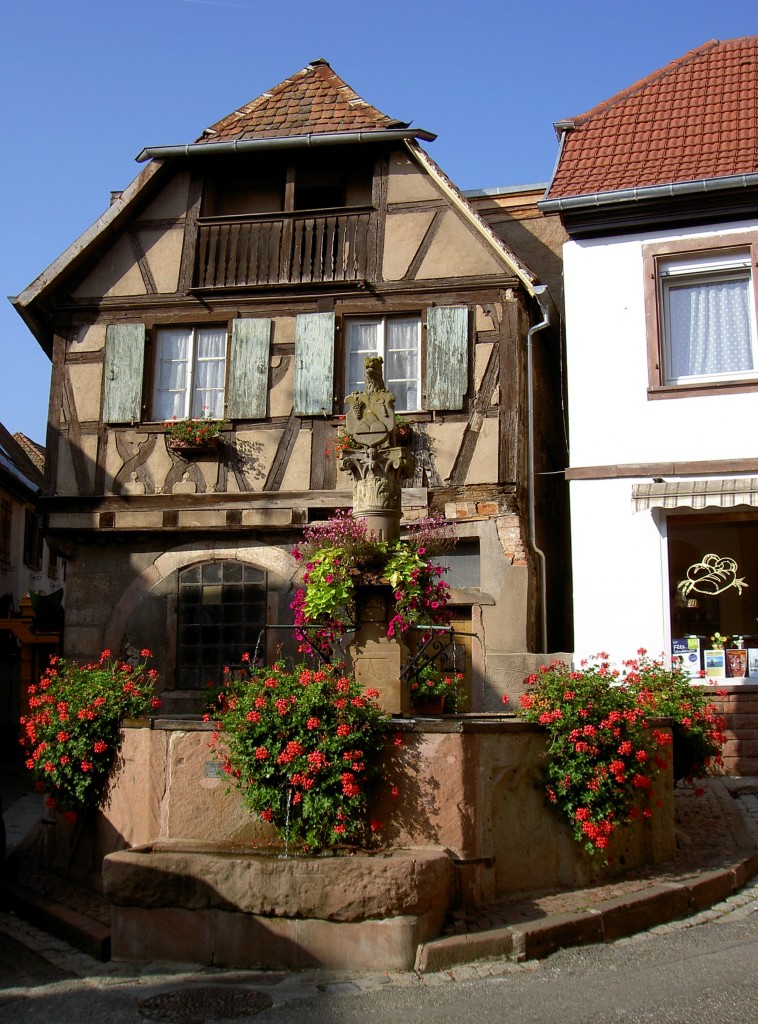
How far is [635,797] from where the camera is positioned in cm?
707

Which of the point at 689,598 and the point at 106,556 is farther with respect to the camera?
the point at 106,556

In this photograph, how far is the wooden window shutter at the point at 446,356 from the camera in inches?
488

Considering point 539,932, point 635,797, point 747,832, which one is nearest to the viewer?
point 539,932

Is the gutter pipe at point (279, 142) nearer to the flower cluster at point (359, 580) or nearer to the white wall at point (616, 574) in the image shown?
the white wall at point (616, 574)

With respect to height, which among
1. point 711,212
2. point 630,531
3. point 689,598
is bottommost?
point 689,598

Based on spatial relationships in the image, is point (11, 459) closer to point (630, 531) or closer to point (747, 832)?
point (630, 531)

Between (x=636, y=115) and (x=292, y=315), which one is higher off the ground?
(x=636, y=115)

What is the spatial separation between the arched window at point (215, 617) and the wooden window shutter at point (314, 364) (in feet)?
6.63

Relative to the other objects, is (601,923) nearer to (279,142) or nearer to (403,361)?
(403,361)

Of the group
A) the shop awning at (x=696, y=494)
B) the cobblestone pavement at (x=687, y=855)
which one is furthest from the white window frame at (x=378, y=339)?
the cobblestone pavement at (x=687, y=855)

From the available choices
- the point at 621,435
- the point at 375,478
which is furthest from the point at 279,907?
the point at 621,435

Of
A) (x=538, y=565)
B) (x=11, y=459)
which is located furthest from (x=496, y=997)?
(x=11, y=459)

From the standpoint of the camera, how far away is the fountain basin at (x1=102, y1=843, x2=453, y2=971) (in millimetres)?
5895

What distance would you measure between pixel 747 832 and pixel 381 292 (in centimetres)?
732
